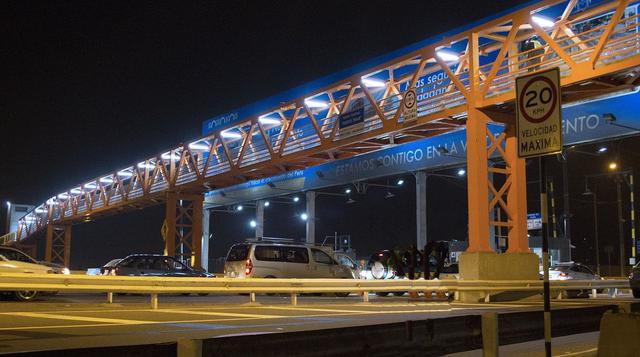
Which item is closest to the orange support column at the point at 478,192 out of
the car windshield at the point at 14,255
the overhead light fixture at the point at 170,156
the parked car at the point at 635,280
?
the parked car at the point at 635,280

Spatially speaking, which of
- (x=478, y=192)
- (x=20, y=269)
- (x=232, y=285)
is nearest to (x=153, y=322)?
(x=232, y=285)

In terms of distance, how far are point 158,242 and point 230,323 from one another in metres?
60.3

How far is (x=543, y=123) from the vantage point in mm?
6973

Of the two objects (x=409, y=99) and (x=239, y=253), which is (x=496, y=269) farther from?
(x=239, y=253)

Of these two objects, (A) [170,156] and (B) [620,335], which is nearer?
(B) [620,335]

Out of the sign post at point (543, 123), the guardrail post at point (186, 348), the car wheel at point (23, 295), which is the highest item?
the sign post at point (543, 123)

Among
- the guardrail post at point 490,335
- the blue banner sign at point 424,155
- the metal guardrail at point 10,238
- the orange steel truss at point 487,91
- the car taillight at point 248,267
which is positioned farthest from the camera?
the metal guardrail at point 10,238

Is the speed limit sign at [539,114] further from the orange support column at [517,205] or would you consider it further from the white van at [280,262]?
the white van at [280,262]

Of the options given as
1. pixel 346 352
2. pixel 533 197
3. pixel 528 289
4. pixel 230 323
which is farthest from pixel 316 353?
pixel 533 197

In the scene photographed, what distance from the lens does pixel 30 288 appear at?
16.0 m

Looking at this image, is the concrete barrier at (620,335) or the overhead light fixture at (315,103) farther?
the overhead light fixture at (315,103)

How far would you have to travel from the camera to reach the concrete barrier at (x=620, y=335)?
693 centimetres

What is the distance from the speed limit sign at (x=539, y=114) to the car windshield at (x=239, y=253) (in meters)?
17.3

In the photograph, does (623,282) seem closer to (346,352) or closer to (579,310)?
(579,310)
